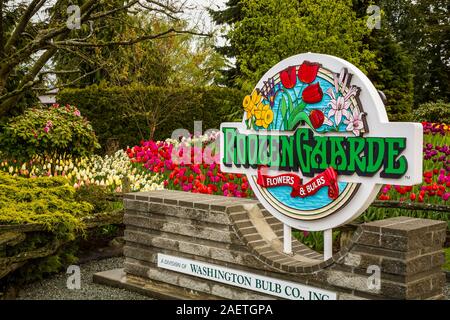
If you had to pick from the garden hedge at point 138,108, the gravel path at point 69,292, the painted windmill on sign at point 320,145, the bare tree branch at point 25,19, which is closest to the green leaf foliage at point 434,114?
the garden hedge at point 138,108

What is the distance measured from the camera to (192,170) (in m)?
9.86

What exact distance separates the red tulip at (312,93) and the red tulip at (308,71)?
0.06 m

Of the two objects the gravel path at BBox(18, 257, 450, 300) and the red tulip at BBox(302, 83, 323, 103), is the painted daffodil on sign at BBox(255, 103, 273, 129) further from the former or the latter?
the gravel path at BBox(18, 257, 450, 300)

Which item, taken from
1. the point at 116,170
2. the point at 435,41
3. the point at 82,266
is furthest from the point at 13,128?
the point at 435,41

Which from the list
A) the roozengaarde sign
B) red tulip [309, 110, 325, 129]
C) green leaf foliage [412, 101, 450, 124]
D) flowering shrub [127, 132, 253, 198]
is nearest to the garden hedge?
flowering shrub [127, 132, 253, 198]

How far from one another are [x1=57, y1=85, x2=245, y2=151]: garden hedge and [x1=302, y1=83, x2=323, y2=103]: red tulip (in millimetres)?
11240

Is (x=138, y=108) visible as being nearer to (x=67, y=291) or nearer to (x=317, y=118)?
(x=67, y=291)

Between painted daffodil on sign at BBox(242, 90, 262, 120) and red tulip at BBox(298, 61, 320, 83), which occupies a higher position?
red tulip at BBox(298, 61, 320, 83)

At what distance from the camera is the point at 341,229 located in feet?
22.9

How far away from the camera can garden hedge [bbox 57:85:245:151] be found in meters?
16.5

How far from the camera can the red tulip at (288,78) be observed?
5.25 m

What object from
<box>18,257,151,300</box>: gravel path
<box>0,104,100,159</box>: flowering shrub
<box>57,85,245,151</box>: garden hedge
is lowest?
<box>18,257,151,300</box>: gravel path

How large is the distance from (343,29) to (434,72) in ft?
73.4

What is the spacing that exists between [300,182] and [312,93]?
77 cm
